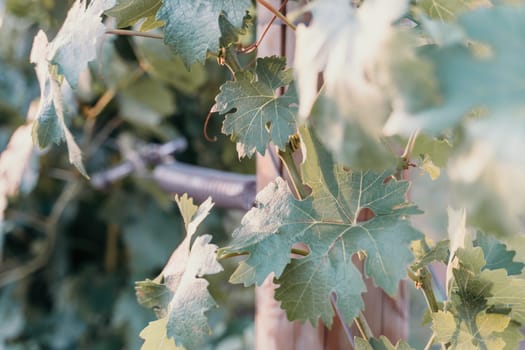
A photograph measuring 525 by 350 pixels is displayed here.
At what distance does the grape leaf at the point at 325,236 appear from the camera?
40cm

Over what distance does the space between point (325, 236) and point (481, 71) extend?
214mm

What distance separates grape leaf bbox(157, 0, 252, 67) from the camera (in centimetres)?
43

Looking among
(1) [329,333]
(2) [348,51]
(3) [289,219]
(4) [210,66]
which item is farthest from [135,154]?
(2) [348,51]

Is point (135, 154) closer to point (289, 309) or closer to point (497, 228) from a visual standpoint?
point (289, 309)

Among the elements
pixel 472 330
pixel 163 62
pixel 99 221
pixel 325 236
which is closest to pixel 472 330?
pixel 472 330

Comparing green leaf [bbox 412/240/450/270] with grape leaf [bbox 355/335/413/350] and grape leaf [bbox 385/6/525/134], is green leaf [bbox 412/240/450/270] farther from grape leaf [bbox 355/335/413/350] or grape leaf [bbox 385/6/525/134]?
grape leaf [bbox 385/6/525/134]

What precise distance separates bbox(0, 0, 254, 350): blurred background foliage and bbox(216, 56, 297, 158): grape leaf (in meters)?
1.02

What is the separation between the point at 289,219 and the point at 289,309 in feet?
0.18

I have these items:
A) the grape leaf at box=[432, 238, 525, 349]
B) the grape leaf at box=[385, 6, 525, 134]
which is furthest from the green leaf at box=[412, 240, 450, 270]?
the grape leaf at box=[385, 6, 525, 134]

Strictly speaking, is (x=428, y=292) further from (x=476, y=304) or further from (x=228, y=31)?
(x=228, y=31)

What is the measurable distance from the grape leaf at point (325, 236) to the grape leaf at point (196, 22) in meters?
0.08

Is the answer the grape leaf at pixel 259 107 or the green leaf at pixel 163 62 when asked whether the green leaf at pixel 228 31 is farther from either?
the green leaf at pixel 163 62

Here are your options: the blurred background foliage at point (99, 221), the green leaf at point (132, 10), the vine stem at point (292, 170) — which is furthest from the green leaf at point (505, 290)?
the blurred background foliage at point (99, 221)

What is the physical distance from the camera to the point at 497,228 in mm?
231
